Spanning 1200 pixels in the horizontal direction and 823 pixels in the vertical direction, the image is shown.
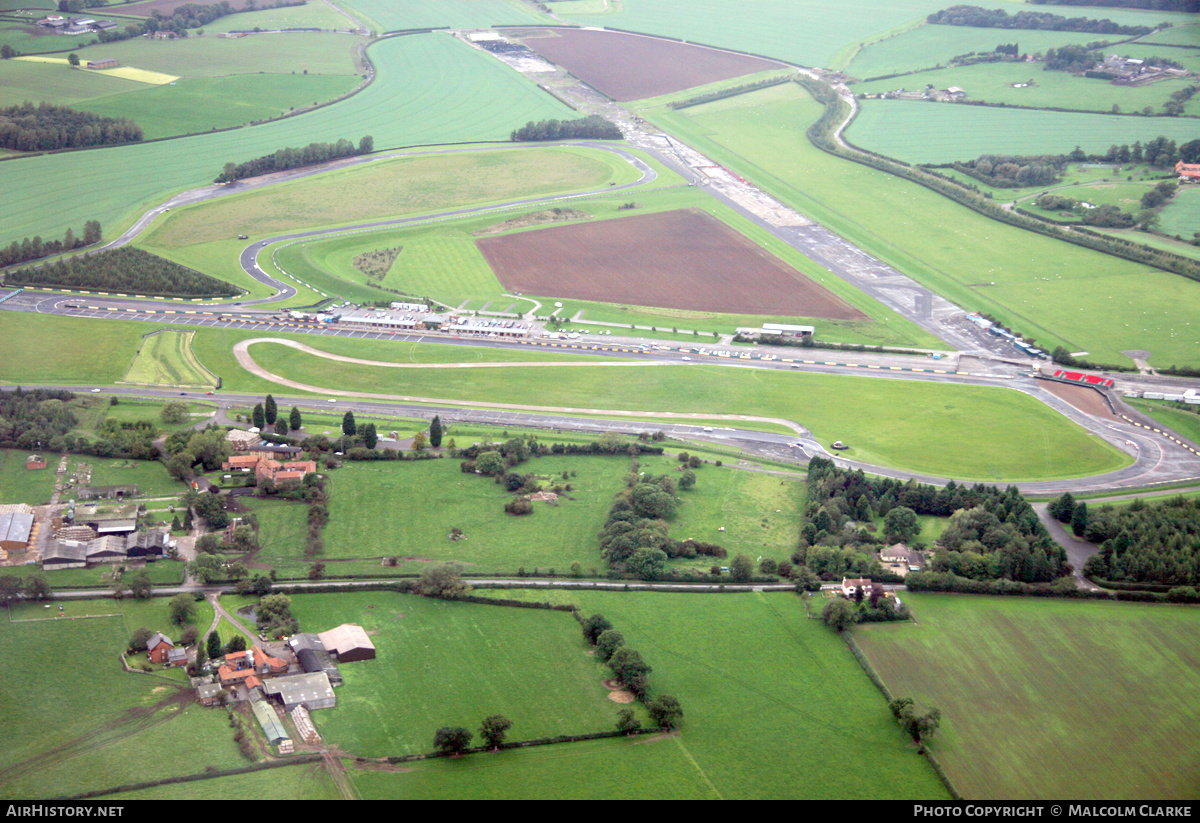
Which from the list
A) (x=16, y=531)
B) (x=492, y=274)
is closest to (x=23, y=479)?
(x=16, y=531)

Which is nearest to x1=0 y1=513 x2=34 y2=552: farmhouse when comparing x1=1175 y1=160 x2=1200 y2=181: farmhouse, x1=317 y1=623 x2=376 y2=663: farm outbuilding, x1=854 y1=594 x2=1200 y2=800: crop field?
x1=317 y1=623 x2=376 y2=663: farm outbuilding

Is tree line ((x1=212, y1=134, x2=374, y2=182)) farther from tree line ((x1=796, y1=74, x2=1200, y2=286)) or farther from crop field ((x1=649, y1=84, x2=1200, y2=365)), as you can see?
tree line ((x1=796, y1=74, x2=1200, y2=286))

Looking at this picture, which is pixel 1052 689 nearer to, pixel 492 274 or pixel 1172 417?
pixel 1172 417

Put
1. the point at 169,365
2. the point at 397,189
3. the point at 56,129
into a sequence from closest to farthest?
the point at 169,365, the point at 397,189, the point at 56,129

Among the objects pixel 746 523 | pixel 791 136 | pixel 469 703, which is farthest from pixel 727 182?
pixel 469 703

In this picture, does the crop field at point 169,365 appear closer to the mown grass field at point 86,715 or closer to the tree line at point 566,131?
the mown grass field at point 86,715
